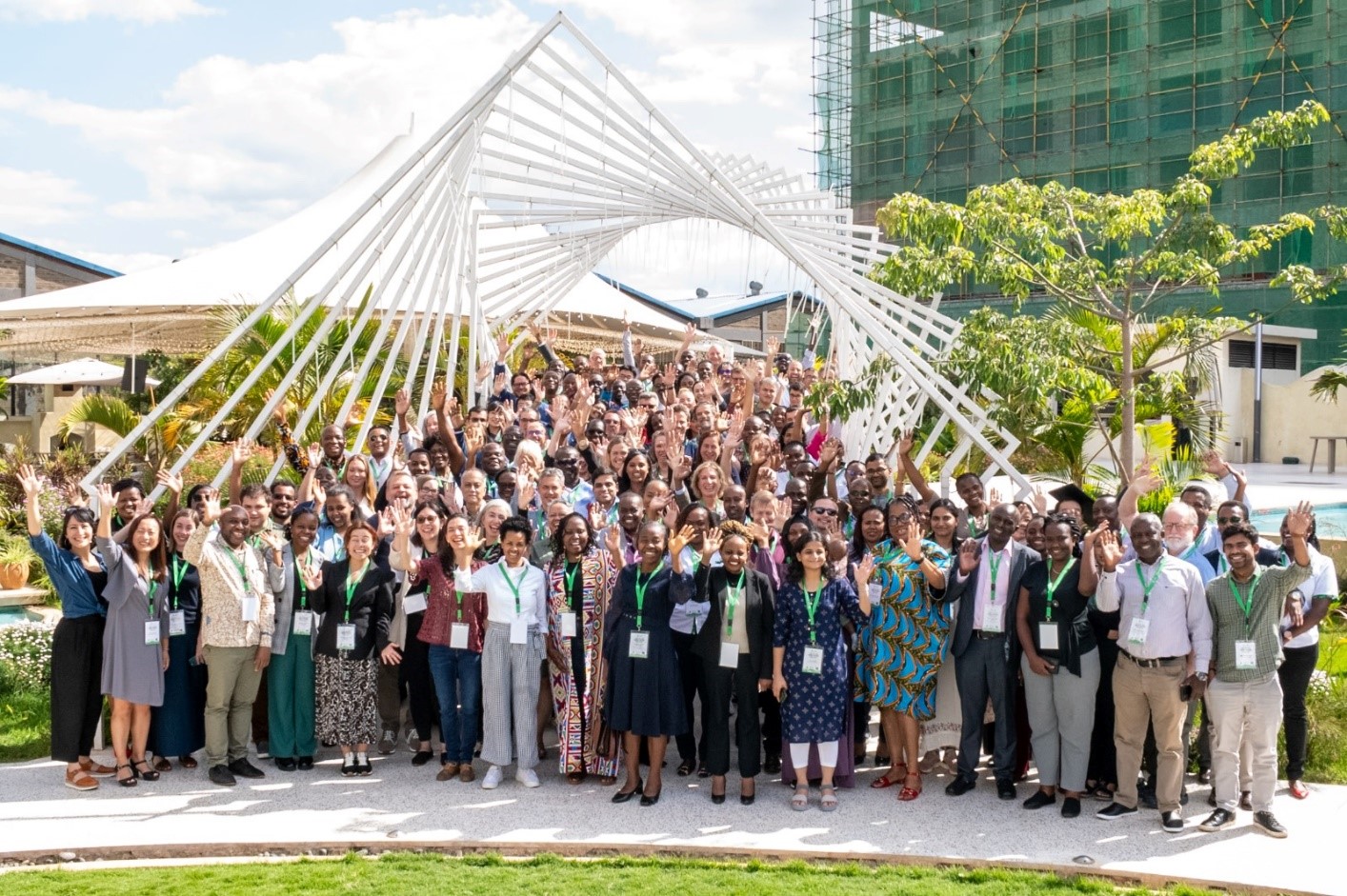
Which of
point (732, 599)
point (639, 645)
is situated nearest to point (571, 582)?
point (639, 645)

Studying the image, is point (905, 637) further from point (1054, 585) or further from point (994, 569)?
point (1054, 585)

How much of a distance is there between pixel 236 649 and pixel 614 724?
216 cm

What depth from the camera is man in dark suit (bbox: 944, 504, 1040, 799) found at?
6.87 meters

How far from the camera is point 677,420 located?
9711 mm

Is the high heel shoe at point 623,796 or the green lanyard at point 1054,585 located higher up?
the green lanyard at point 1054,585

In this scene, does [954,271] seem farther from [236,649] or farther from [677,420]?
[236,649]

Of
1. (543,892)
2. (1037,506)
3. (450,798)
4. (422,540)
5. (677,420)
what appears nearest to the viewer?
(543,892)

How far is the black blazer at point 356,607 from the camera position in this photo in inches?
286

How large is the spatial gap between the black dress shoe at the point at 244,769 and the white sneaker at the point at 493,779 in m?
1.30

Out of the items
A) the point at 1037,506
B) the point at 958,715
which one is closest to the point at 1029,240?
the point at 1037,506

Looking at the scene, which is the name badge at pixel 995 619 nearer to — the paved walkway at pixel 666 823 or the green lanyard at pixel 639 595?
the paved walkway at pixel 666 823

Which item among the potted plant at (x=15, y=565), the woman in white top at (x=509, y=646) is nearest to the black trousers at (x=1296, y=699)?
the woman in white top at (x=509, y=646)

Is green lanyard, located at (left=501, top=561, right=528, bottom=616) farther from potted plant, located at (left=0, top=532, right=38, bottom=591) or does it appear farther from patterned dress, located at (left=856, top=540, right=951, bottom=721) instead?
potted plant, located at (left=0, top=532, right=38, bottom=591)

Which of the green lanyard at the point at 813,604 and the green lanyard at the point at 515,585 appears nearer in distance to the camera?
the green lanyard at the point at 813,604
